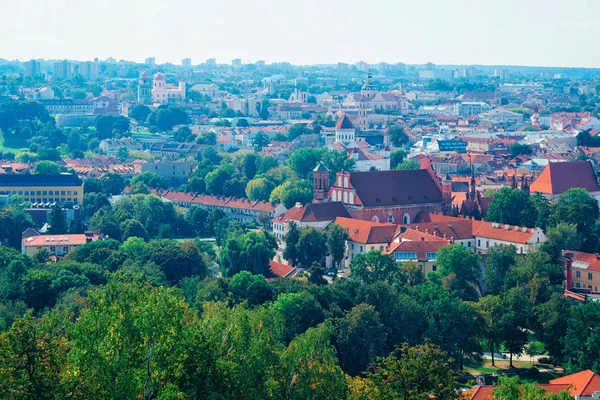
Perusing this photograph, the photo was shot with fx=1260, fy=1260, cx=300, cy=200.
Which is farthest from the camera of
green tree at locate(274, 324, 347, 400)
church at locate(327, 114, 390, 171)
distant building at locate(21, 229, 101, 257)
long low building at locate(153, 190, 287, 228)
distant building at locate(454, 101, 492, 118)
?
distant building at locate(454, 101, 492, 118)

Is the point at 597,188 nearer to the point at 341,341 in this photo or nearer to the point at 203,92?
the point at 341,341

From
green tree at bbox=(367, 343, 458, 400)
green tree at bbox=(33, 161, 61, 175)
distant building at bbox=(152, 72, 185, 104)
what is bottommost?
distant building at bbox=(152, 72, 185, 104)

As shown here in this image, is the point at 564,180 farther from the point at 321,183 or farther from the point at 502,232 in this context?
the point at 321,183

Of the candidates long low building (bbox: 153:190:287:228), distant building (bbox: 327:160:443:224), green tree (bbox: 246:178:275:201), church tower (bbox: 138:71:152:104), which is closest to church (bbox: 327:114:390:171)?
green tree (bbox: 246:178:275:201)

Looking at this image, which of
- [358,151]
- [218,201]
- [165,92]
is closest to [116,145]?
[358,151]

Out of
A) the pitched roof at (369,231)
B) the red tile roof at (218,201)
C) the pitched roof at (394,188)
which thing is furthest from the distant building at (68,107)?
the pitched roof at (369,231)

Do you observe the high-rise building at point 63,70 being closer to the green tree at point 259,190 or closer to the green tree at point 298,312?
the green tree at point 259,190

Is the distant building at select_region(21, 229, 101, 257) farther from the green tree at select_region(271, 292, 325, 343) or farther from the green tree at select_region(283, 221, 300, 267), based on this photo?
the green tree at select_region(271, 292, 325, 343)
